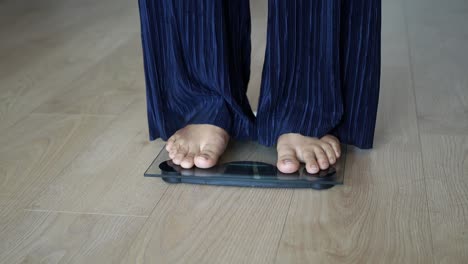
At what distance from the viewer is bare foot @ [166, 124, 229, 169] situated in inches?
47.9

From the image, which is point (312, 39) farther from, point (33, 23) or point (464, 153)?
point (33, 23)

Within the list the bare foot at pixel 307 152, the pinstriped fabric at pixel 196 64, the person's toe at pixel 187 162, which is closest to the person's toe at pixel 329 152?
the bare foot at pixel 307 152

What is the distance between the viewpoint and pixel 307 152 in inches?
47.6

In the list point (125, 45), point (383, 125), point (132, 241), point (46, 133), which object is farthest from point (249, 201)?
point (125, 45)

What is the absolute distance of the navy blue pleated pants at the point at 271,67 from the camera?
1179mm

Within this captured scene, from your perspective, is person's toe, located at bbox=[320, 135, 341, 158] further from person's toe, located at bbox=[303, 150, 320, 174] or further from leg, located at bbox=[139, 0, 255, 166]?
leg, located at bbox=[139, 0, 255, 166]

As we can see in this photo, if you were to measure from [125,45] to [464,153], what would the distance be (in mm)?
1374

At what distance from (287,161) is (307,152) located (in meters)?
0.05

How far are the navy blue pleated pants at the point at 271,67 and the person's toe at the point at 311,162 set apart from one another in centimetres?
6

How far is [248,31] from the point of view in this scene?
128 centimetres

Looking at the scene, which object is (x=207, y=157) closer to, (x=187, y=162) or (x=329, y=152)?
(x=187, y=162)

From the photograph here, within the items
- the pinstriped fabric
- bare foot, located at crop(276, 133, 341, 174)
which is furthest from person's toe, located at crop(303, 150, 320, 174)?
the pinstriped fabric

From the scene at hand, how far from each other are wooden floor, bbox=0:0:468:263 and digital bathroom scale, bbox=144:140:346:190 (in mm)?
18

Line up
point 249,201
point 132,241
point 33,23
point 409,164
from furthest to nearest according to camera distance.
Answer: point 33,23
point 409,164
point 249,201
point 132,241
